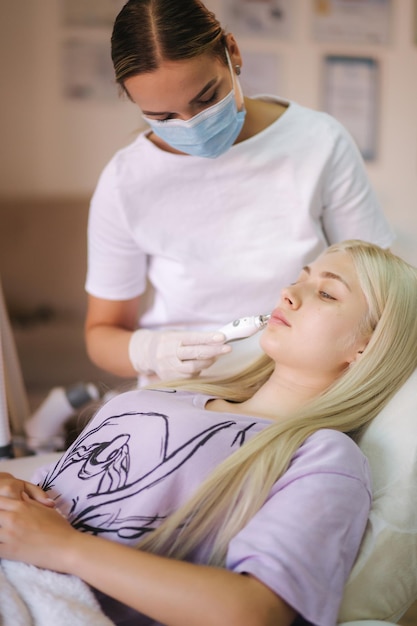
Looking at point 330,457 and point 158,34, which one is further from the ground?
point 158,34

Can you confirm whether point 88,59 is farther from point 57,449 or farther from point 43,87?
point 57,449

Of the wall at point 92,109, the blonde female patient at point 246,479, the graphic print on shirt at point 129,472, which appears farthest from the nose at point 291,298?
the wall at point 92,109

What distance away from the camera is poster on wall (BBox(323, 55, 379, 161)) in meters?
2.99

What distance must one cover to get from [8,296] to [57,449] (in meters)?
1.03

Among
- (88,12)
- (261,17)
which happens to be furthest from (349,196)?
(88,12)

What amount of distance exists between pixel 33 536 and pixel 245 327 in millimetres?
532

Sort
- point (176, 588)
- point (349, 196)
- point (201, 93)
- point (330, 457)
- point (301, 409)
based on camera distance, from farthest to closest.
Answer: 1. point (349, 196)
2. point (201, 93)
3. point (301, 409)
4. point (330, 457)
5. point (176, 588)

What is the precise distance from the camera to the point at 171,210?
5.68ft

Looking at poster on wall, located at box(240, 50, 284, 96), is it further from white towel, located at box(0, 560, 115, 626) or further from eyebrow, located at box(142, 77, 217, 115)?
white towel, located at box(0, 560, 115, 626)

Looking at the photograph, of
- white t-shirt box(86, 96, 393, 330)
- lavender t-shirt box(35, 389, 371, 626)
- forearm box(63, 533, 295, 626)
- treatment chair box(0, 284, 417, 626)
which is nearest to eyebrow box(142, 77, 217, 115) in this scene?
white t-shirt box(86, 96, 393, 330)

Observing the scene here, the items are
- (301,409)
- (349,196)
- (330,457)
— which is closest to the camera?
(330,457)

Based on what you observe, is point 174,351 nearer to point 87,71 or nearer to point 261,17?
point 87,71

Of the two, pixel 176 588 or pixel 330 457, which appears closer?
pixel 176 588

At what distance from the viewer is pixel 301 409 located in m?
1.31
